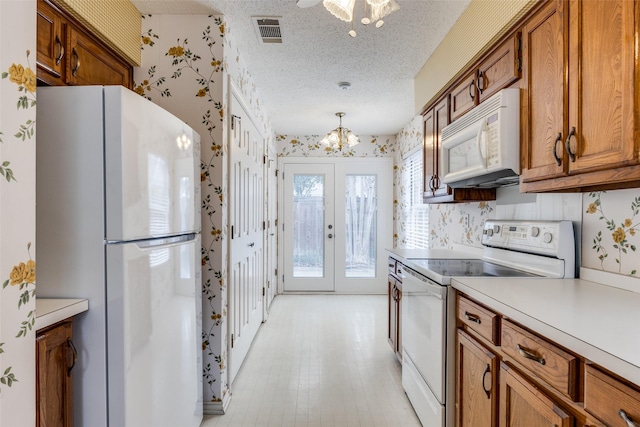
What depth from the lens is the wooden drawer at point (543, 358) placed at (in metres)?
0.90

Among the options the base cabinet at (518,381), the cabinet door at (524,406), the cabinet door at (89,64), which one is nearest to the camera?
the base cabinet at (518,381)

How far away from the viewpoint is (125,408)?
1.25m

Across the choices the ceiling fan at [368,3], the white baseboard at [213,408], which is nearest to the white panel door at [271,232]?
the white baseboard at [213,408]

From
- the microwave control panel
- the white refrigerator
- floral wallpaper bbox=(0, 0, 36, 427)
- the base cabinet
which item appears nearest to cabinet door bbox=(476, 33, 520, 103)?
the microwave control panel

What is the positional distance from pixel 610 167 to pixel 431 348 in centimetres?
113

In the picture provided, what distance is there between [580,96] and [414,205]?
320cm

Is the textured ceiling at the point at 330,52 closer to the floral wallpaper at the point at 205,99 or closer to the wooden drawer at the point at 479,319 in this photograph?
the floral wallpaper at the point at 205,99

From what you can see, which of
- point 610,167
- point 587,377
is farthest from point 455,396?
point 610,167

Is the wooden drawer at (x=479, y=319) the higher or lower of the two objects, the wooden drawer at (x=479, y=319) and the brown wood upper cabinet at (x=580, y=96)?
the lower

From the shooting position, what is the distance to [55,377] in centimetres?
116

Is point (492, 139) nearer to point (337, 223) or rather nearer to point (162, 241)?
Result: point (162, 241)

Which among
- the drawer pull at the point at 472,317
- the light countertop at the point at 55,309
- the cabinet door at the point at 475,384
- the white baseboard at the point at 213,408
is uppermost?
the light countertop at the point at 55,309

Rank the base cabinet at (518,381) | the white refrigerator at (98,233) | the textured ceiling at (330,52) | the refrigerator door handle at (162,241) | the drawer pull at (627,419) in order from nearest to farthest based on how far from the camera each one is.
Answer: the drawer pull at (627,419)
the base cabinet at (518,381)
the white refrigerator at (98,233)
the refrigerator door handle at (162,241)
the textured ceiling at (330,52)

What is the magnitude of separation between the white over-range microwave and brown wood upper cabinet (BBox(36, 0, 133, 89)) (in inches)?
78.7
